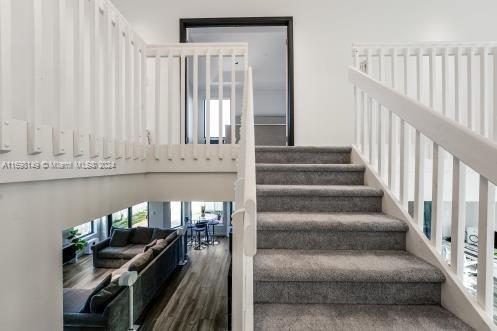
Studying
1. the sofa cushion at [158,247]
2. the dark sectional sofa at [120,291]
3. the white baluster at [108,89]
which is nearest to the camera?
the white baluster at [108,89]

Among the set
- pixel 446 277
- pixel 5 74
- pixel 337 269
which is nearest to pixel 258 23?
pixel 5 74

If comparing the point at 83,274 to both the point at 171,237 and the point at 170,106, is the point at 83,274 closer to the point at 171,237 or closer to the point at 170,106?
the point at 171,237

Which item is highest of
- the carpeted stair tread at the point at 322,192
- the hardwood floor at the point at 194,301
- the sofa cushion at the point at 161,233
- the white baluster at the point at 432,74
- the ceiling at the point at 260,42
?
the ceiling at the point at 260,42

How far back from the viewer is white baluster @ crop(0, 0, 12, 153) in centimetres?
110

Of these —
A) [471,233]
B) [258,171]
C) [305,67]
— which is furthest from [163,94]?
[471,233]

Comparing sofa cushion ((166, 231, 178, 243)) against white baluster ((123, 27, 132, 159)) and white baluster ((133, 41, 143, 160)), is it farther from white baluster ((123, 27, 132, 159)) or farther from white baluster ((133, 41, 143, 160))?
white baluster ((123, 27, 132, 159))

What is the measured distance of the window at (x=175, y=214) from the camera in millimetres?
10055

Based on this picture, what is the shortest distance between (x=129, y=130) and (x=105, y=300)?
2.59 m

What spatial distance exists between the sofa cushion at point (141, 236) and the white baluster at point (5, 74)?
23.7 feet

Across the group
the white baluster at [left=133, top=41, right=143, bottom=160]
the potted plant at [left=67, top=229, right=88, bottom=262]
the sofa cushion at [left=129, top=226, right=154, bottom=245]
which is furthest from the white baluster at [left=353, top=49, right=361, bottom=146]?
the potted plant at [left=67, top=229, right=88, bottom=262]

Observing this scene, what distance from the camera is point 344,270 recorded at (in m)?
1.44

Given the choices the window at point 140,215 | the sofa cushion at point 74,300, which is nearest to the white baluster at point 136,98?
the sofa cushion at point 74,300

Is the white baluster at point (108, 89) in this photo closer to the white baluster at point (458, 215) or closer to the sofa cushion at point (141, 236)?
the white baluster at point (458, 215)

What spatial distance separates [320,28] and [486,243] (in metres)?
3.48
